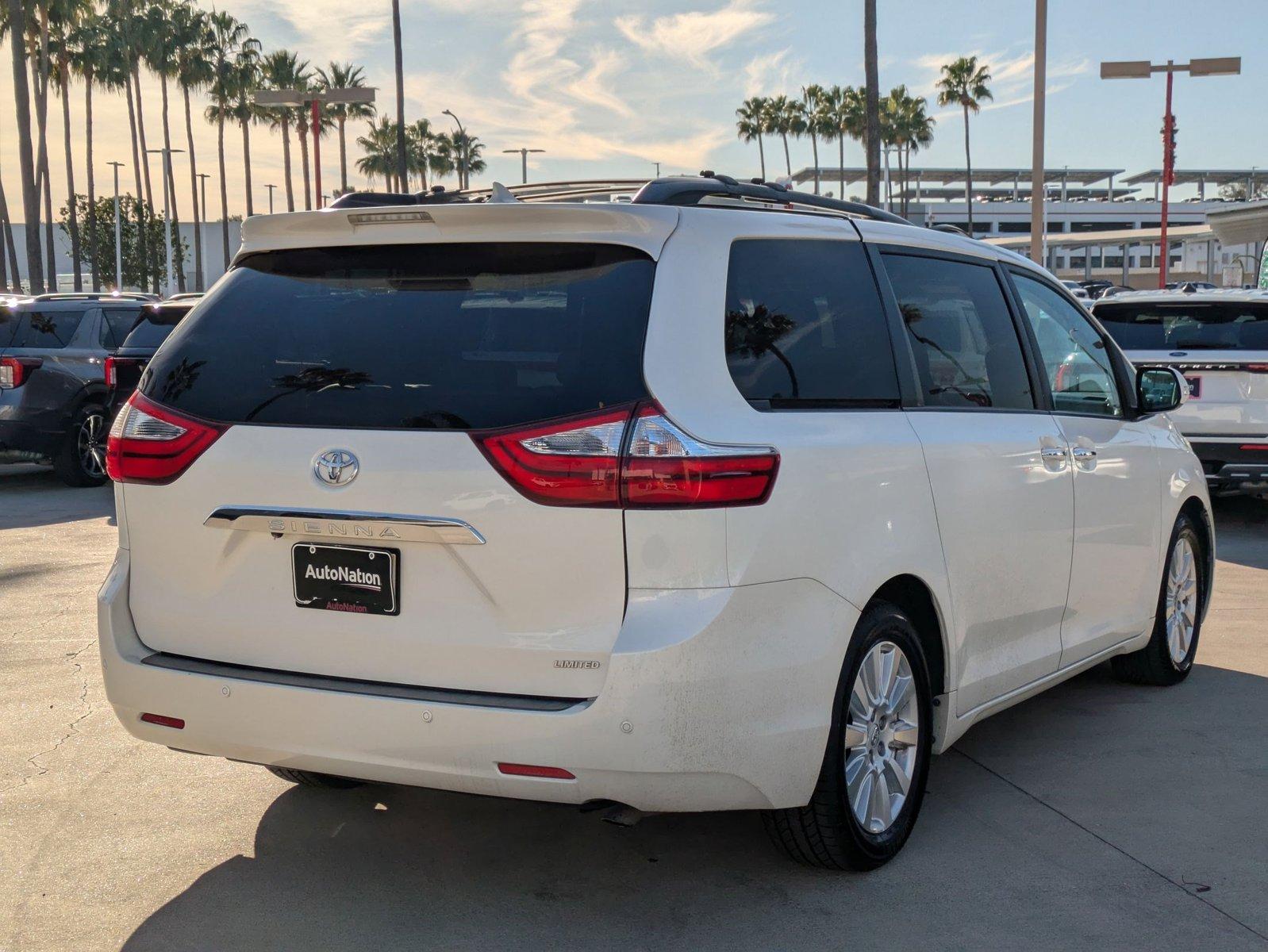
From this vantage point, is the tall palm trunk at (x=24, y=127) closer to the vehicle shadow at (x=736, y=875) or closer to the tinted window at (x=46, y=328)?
the tinted window at (x=46, y=328)

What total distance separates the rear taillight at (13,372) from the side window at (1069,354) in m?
11.1

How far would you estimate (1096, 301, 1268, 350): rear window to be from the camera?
11.1m

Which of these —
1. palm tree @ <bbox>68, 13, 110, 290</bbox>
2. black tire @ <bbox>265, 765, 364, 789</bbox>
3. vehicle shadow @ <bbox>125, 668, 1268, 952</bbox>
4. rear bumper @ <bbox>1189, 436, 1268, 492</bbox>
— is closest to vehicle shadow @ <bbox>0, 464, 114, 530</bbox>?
black tire @ <bbox>265, 765, 364, 789</bbox>

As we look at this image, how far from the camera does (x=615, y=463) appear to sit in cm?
337

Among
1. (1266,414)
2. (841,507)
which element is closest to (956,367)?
(841,507)

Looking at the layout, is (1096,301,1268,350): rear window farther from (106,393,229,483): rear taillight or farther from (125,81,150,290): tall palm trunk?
(125,81,150,290): tall palm trunk

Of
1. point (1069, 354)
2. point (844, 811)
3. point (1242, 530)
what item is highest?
point (1069, 354)

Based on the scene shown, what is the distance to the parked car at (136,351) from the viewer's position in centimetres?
1266

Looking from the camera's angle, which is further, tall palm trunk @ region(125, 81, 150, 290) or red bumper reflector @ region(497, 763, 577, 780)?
tall palm trunk @ region(125, 81, 150, 290)

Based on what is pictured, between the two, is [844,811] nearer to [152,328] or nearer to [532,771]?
[532,771]

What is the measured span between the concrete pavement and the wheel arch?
510 mm

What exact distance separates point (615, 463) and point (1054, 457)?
2.24 m

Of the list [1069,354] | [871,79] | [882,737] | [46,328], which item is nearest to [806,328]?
[882,737]

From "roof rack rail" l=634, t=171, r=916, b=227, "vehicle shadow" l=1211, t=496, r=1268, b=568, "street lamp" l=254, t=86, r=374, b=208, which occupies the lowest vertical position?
"vehicle shadow" l=1211, t=496, r=1268, b=568
